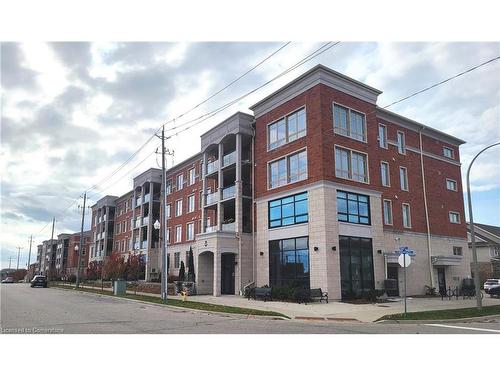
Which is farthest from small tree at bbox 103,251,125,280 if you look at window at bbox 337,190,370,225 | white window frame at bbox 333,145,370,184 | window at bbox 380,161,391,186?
window at bbox 380,161,391,186

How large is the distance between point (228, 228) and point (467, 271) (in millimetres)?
20568

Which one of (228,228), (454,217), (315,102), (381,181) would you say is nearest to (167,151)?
(228,228)

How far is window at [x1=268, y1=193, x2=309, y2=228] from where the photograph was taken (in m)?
25.8

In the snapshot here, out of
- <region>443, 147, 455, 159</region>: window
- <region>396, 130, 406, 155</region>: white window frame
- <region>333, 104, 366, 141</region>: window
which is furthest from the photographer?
<region>443, 147, 455, 159</region>: window

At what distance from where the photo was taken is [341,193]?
25594 millimetres

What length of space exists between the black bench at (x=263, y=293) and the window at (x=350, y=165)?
822 centimetres

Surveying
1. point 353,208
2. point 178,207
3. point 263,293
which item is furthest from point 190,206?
point 353,208

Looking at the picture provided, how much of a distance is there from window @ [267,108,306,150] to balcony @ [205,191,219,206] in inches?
281

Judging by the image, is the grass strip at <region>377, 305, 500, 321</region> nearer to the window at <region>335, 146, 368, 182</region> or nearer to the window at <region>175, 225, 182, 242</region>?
the window at <region>335, 146, 368, 182</region>

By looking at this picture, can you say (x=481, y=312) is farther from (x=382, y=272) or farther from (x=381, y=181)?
(x=381, y=181)

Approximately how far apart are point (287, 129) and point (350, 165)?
191 inches

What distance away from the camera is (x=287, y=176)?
27.4m

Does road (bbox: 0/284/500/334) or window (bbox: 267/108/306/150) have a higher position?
window (bbox: 267/108/306/150)

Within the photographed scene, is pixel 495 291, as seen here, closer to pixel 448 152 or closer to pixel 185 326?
pixel 448 152
